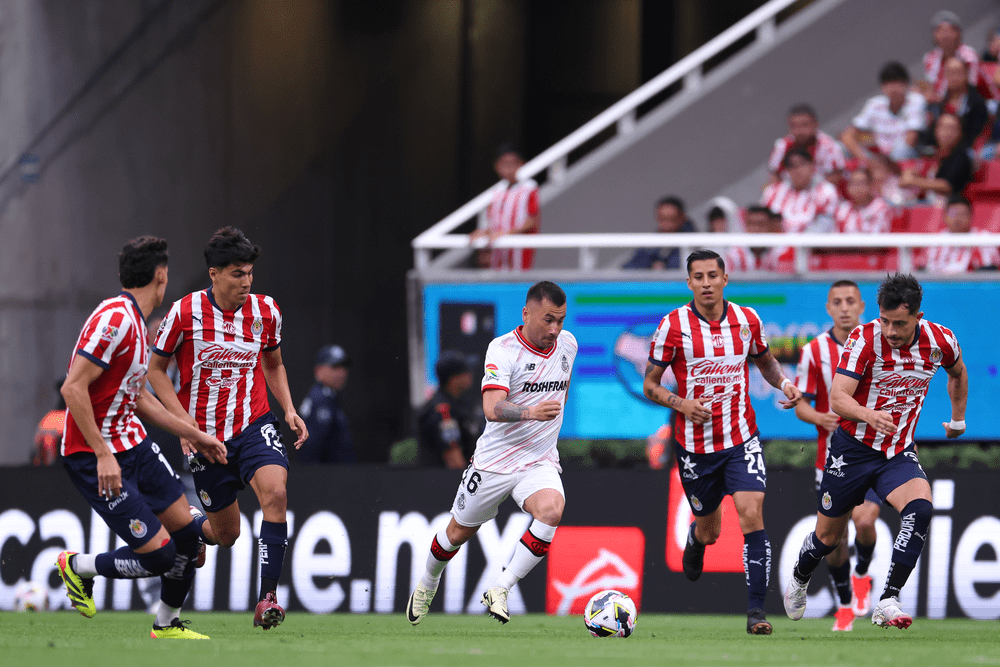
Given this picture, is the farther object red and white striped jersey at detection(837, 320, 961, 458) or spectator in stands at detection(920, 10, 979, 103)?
spectator in stands at detection(920, 10, 979, 103)

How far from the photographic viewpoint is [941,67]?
1499 cm

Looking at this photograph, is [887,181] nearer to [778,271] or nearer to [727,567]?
[778,271]

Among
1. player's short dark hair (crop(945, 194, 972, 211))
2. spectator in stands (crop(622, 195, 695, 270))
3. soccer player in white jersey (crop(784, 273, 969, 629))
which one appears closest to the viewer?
soccer player in white jersey (crop(784, 273, 969, 629))

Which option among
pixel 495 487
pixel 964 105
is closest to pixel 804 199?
pixel 964 105

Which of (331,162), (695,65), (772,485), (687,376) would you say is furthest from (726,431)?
(331,162)

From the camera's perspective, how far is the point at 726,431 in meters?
8.66

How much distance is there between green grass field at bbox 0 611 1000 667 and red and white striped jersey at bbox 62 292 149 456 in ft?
3.80

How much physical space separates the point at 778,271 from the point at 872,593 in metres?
3.59

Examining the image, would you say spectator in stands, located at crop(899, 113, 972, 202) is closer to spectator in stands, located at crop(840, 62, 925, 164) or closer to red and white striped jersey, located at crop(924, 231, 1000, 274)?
spectator in stands, located at crop(840, 62, 925, 164)

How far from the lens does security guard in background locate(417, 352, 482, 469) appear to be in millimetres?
11555

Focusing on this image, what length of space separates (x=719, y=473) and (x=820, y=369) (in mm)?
1389

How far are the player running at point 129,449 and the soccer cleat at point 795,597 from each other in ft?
12.9

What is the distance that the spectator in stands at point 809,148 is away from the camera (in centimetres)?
1438

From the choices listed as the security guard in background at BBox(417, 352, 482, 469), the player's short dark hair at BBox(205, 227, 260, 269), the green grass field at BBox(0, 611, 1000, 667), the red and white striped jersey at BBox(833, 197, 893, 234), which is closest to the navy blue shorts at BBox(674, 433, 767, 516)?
the green grass field at BBox(0, 611, 1000, 667)
